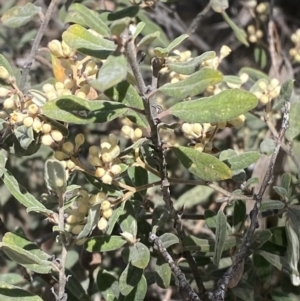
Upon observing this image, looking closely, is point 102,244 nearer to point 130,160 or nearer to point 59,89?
point 130,160

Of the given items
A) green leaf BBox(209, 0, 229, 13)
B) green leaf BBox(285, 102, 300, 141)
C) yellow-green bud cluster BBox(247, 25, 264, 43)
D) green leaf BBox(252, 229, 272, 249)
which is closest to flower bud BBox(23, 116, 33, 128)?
green leaf BBox(252, 229, 272, 249)

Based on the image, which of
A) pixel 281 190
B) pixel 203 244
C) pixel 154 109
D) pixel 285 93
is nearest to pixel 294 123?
pixel 285 93

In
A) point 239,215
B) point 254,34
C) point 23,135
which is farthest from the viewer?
point 254,34

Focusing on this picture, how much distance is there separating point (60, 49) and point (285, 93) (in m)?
0.46

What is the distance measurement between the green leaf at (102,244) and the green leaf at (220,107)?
240 millimetres

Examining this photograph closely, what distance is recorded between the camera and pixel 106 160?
81 cm

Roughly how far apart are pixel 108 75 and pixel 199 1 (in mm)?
1685

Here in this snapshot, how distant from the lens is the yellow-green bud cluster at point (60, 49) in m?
0.84

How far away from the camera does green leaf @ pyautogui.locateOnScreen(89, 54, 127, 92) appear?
0.60m

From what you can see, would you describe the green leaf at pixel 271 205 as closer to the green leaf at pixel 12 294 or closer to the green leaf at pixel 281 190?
the green leaf at pixel 281 190

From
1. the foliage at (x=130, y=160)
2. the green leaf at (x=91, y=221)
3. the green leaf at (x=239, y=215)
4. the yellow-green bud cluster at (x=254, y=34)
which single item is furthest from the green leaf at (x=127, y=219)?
the yellow-green bud cluster at (x=254, y=34)

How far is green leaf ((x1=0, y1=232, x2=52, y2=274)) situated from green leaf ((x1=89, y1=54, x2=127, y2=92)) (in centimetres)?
29

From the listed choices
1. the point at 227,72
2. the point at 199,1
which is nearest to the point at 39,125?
the point at 227,72

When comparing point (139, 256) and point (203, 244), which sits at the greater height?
point (139, 256)
